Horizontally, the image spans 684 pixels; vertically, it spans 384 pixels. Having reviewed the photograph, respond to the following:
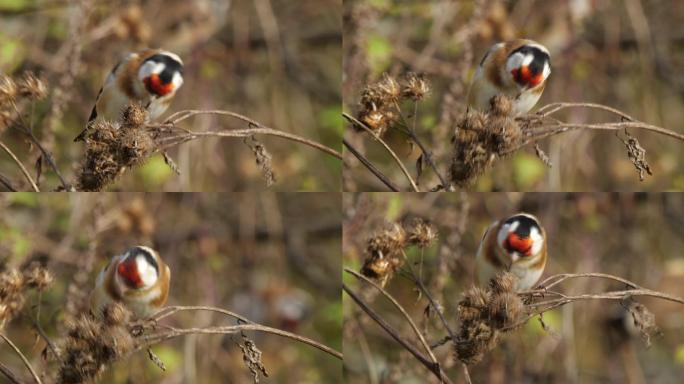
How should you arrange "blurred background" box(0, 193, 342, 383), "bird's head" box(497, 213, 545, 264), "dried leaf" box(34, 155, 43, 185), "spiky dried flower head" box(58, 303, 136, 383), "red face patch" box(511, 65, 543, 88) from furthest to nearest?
"blurred background" box(0, 193, 342, 383) → "bird's head" box(497, 213, 545, 264) → "red face patch" box(511, 65, 543, 88) → "dried leaf" box(34, 155, 43, 185) → "spiky dried flower head" box(58, 303, 136, 383)

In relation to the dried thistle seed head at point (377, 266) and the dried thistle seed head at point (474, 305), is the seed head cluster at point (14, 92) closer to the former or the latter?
the dried thistle seed head at point (377, 266)

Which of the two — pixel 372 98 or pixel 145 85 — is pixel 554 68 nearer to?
pixel 145 85

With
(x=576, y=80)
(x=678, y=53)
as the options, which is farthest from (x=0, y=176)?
(x=678, y=53)

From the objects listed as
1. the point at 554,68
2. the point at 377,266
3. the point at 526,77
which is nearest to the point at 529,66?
the point at 526,77

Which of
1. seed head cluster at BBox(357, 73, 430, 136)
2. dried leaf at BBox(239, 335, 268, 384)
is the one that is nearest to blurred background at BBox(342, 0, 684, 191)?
seed head cluster at BBox(357, 73, 430, 136)

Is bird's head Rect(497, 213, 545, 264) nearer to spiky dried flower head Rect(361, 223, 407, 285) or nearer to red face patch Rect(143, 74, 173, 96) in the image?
spiky dried flower head Rect(361, 223, 407, 285)

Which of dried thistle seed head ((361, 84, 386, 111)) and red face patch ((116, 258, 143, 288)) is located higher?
dried thistle seed head ((361, 84, 386, 111))
